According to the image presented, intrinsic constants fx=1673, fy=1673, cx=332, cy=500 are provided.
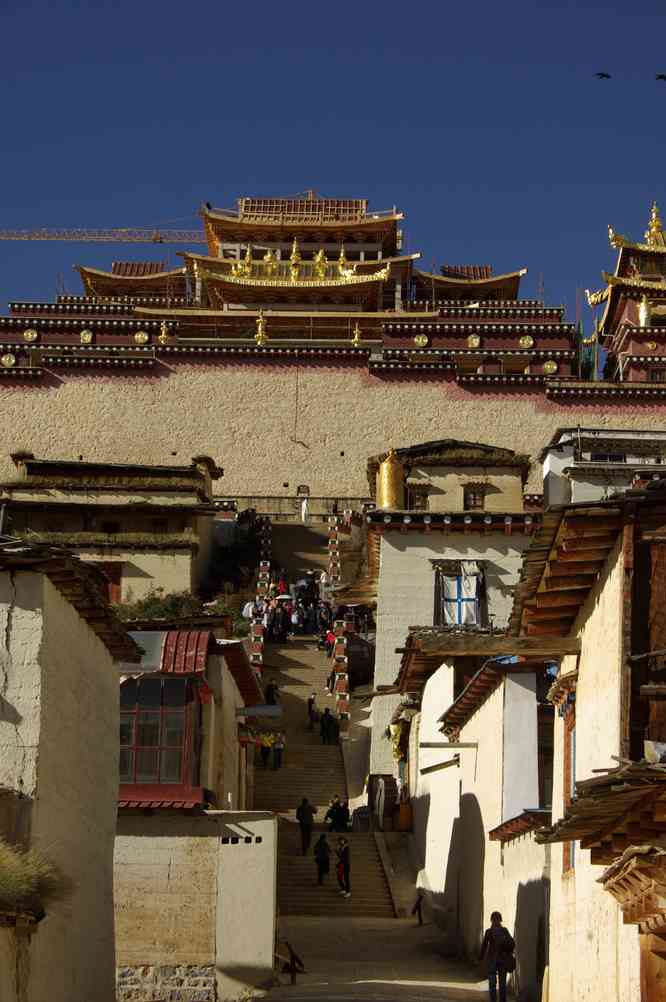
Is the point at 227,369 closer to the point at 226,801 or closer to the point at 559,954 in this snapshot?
Result: the point at 226,801

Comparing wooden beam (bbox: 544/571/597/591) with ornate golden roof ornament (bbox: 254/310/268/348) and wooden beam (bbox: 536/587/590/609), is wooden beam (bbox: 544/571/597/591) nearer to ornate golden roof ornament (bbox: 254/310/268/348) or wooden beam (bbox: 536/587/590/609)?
wooden beam (bbox: 536/587/590/609)

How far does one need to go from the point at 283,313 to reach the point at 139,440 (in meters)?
8.91

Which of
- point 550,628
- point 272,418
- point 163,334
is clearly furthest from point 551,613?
point 163,334

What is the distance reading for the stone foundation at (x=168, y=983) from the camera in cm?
1612

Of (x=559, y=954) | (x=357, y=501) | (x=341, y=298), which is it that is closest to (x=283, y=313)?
(x=341, y=298)

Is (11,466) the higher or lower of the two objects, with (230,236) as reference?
lower

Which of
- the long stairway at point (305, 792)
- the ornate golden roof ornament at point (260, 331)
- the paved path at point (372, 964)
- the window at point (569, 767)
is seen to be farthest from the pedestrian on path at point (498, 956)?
the ornate golden roof ornament at point (260, 331)

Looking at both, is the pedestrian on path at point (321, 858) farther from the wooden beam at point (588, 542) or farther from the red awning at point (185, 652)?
the wooden beam at point (588, 542)

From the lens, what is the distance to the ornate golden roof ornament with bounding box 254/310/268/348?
54.8 metres

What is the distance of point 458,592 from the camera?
29.4 metres

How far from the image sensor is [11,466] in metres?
51.4

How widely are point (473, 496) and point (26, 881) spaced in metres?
27.0

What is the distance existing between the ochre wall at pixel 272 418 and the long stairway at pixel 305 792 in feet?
52.1

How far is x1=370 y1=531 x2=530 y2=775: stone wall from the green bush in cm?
1855
